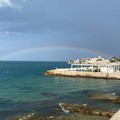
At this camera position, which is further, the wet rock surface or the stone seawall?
the stone seawall

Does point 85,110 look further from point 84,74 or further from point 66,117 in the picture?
point 84,74

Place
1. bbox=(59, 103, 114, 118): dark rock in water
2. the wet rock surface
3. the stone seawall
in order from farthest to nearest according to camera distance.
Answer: the stone seawall
bbox=(59, 103, 114, 118): dark rock in water
the wet rock surface

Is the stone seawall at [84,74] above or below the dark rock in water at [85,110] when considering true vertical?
above

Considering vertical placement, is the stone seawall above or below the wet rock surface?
above

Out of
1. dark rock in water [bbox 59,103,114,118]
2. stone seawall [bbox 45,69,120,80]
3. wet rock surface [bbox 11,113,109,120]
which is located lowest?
wet rock surface [bbox 11,113,109,120]

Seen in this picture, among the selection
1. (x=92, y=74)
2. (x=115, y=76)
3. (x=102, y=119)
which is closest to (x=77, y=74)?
(x=92, y=74)

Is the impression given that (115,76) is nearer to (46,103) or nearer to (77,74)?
(77,74)

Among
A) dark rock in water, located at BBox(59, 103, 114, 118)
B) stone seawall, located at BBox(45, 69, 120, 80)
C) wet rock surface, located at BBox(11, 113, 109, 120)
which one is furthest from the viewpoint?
stone seawall, located at BBox(45, 69, 120, 80)

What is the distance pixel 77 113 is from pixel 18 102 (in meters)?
13.5

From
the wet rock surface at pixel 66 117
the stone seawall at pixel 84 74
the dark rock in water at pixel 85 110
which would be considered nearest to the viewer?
the wet rock surface at pixel 66 117

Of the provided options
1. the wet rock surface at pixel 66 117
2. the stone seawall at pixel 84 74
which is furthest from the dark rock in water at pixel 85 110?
the stone seawall at pixel 84 74

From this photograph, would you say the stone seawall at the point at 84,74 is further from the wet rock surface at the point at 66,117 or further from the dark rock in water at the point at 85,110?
the wet rock surface at the point at 66,117

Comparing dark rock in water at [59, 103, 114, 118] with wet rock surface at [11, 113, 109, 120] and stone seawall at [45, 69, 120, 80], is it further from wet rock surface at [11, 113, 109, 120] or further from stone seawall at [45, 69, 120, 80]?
stone seawall at [45, 69, 120, 80]

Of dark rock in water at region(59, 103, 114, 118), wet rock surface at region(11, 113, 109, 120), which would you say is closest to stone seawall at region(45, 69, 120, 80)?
dark rock in water at region(59, 103, 114, 118)
